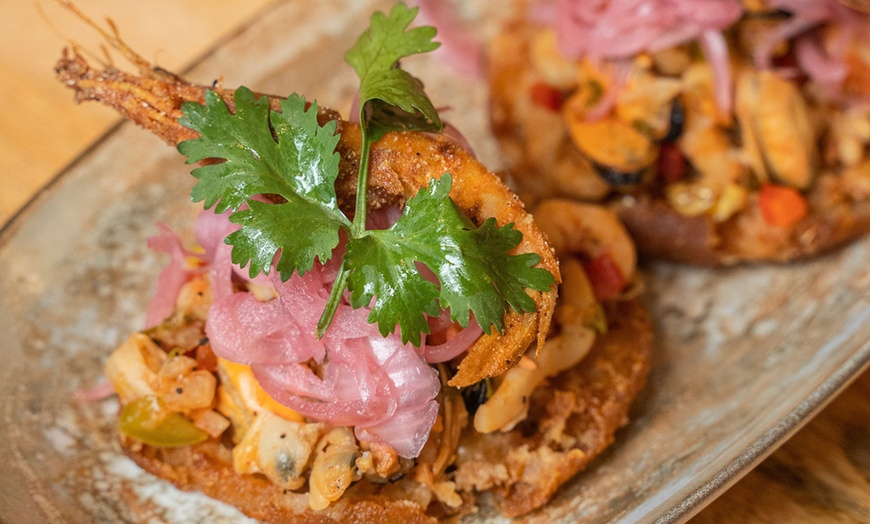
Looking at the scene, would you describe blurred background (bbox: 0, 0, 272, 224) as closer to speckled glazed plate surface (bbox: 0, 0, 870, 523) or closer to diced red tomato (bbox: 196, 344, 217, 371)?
speckled glazed plate surface (bbox: 0, 0, 870, 523)

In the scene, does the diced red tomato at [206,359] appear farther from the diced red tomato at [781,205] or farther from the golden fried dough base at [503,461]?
the diced red tomato at [781,205]

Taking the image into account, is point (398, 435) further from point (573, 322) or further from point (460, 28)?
point (460, 28)

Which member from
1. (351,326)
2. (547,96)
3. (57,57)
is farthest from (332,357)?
(57,57)

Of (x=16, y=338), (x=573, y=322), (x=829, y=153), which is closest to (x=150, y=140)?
(x=16, y=338)

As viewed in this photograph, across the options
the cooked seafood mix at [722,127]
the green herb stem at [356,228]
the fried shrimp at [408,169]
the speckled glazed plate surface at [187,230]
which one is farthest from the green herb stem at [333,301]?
the cooked seafood mix at [722,127]

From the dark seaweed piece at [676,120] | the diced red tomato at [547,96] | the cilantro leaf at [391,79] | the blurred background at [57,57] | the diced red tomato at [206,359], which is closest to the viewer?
the cilantro leaf at [391,79]

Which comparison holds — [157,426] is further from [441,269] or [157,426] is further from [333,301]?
[441,269]

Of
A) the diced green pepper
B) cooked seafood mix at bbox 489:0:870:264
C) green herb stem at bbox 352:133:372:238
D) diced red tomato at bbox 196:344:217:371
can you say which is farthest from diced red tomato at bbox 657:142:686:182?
the diced green pepper
